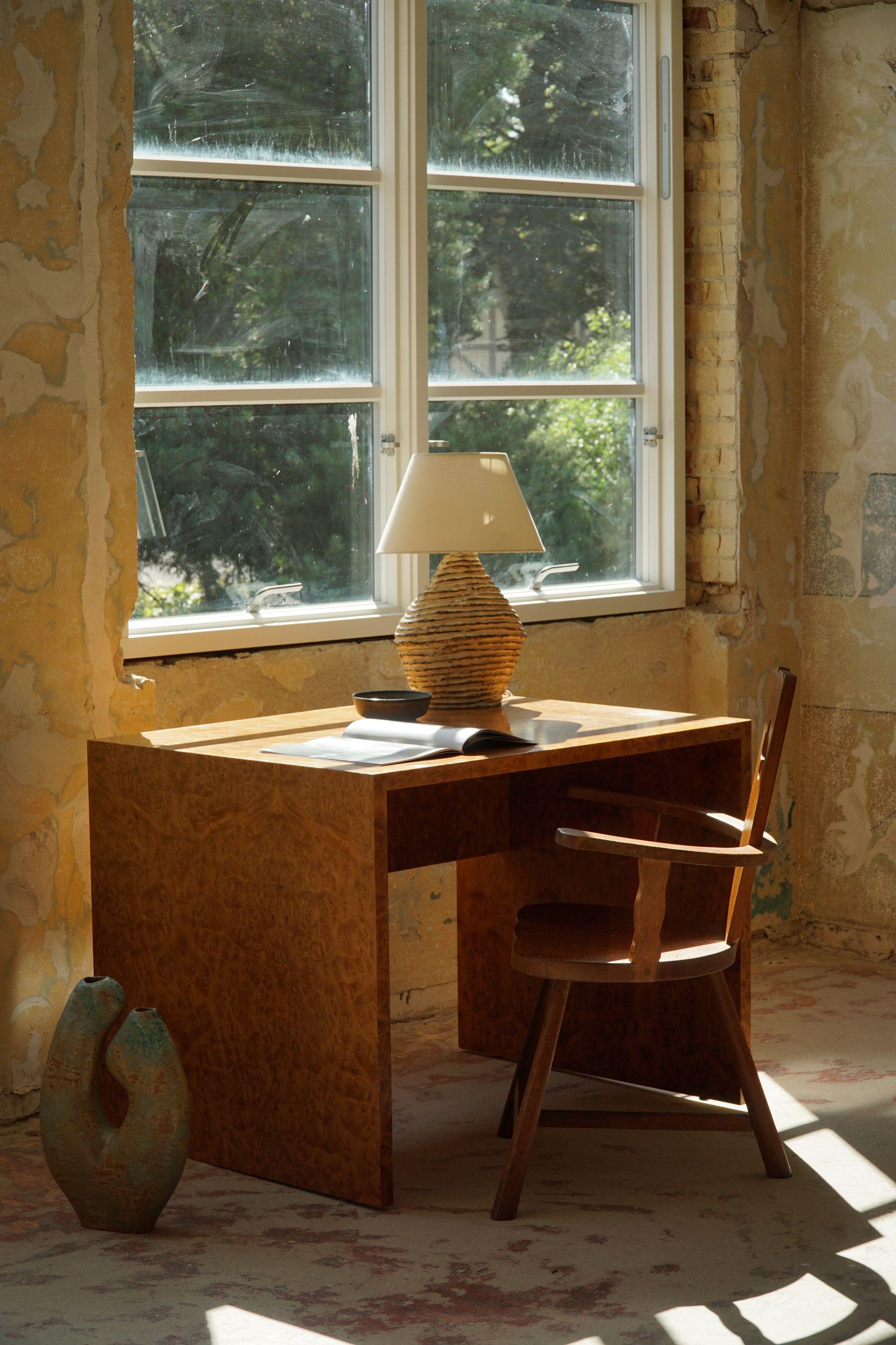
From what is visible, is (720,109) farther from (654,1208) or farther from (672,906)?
(654,1208)

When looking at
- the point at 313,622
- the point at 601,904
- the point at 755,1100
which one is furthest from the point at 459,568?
the point at 755,1100

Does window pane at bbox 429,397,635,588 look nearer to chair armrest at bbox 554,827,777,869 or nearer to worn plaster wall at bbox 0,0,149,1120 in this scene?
worn plaster wall at bbox 0,0,149,1120

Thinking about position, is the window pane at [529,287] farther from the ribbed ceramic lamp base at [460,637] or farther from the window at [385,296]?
the ribbed ceramic lamp base at [460,637]

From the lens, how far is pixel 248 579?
3.83 metres

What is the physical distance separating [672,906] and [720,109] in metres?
2.31

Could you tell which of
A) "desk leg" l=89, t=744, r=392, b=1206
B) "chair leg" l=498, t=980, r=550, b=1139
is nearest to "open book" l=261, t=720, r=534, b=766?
"desk leg" l=89, t=744, r=392, b=1206

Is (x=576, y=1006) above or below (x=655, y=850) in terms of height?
below

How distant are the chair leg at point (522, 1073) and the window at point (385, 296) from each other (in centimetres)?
111

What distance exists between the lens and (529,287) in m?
4.35

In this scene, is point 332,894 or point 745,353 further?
point 745,353

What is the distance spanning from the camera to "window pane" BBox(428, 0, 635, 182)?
4.11 m

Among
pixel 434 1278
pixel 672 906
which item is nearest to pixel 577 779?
pixel 672 906

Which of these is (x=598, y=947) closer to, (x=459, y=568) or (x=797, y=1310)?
(x=797, y=1310)

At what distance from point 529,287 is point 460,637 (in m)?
1.32
